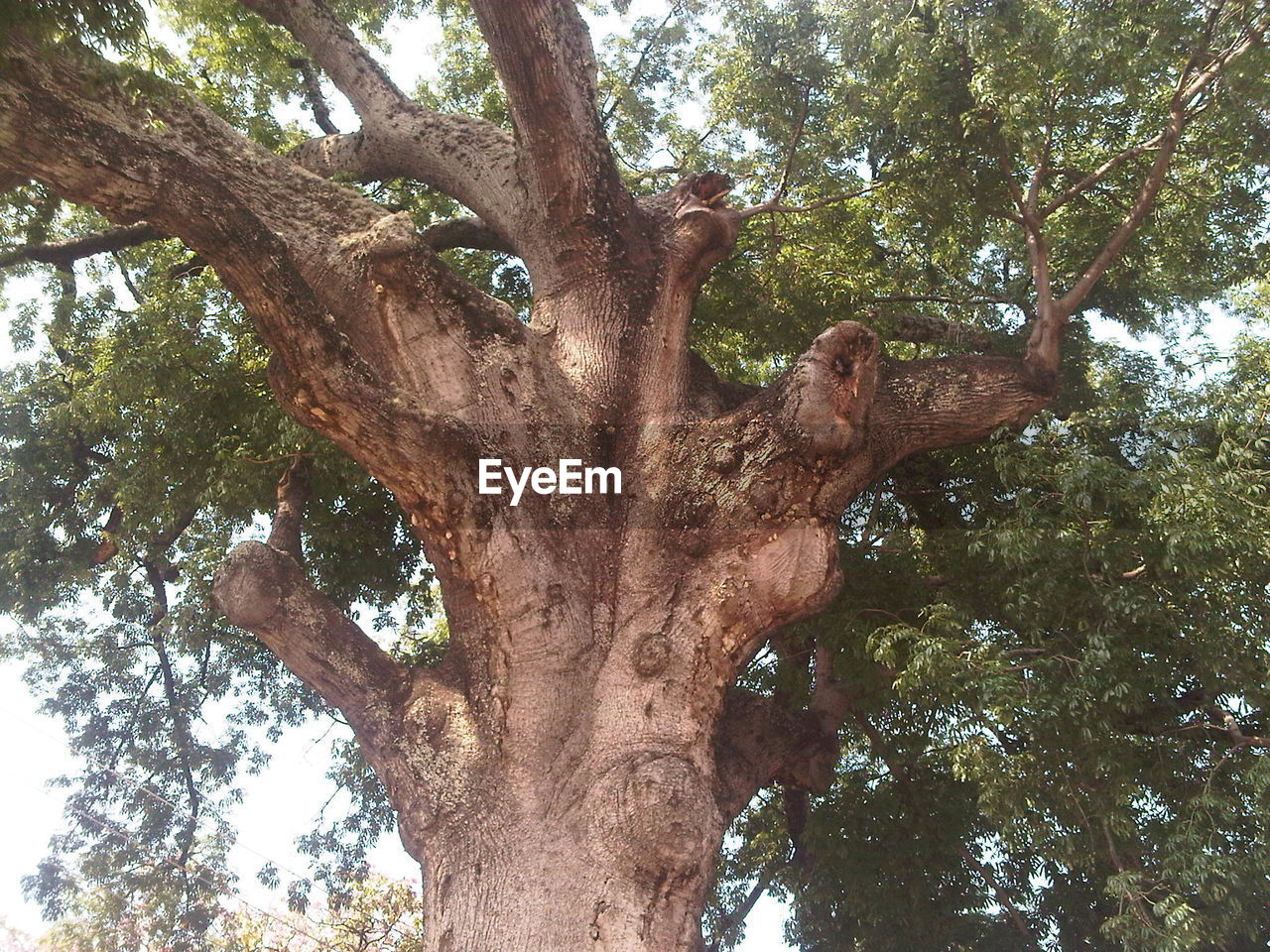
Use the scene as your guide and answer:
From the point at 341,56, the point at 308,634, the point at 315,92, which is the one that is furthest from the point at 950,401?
the point at 315,92

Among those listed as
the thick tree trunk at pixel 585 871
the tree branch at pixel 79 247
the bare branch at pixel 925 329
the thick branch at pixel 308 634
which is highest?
the tree branch at pixel 79 247

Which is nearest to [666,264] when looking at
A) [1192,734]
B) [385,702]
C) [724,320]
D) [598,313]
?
[598,313]

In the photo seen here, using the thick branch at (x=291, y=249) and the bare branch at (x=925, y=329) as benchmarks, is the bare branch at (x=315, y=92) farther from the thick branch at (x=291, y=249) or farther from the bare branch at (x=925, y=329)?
the bare branch at (x=925, y=329)

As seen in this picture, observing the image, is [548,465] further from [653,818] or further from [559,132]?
[559,132]

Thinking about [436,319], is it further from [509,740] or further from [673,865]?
[673,865]

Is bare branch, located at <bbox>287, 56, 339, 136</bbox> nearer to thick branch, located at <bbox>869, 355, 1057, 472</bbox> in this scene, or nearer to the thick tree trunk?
thick branch, located at <bbox>869, 355, 1057, 472</bbox>

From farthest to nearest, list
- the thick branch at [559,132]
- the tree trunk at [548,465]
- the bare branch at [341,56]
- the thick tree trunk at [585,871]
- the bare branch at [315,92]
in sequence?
1. the bare branch at [315,92]
2. the bare branch at [341,56]
3. the thick branch at [559,132]
4. the tree trunk at [548,465]
5. the thick tree trunk at [585,871]

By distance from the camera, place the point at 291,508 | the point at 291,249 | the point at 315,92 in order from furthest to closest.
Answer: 1. the point at 315,92
2. the point at 291,508
3. the point at 291,249

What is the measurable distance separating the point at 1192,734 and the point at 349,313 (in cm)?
490

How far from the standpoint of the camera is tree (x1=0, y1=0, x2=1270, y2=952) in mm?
4223

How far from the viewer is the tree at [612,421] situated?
4.22 meters

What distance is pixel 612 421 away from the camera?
5.04 meters

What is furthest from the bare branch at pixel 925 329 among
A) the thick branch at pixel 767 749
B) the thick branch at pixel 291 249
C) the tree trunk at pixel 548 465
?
the thick branch at pixel 291 249

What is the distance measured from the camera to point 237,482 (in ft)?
21.5
